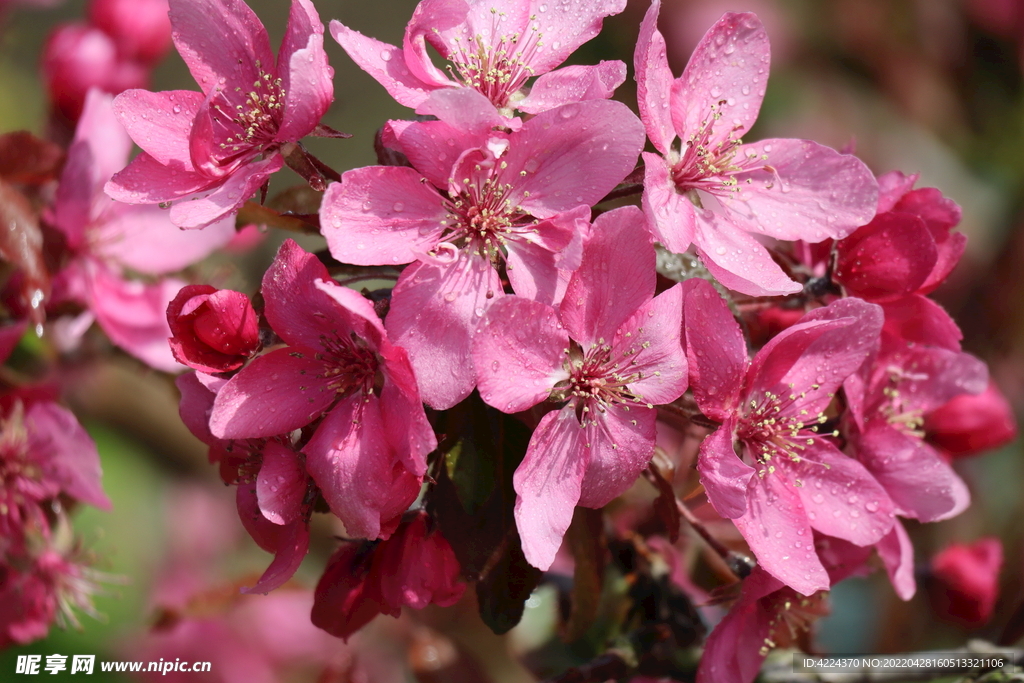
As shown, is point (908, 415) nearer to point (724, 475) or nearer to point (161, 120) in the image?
A: point (724, 475)

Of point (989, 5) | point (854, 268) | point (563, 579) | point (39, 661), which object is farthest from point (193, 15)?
point (989, 5)

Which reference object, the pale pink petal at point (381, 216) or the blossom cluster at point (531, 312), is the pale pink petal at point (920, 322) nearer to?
the blossom cluster at point (531, 312)

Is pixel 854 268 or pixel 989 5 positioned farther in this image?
pixel 989 5

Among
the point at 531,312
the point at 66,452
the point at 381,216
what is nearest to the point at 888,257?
the point at 531,312

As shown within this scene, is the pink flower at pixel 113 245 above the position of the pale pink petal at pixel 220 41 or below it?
below

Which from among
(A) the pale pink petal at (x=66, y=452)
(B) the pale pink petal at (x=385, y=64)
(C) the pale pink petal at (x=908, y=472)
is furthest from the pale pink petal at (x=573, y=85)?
(A) the pale pink petal at (x=66, y=452)

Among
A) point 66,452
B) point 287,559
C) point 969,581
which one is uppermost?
Answer: point 287,559

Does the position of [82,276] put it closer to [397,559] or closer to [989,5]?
[397,559]
